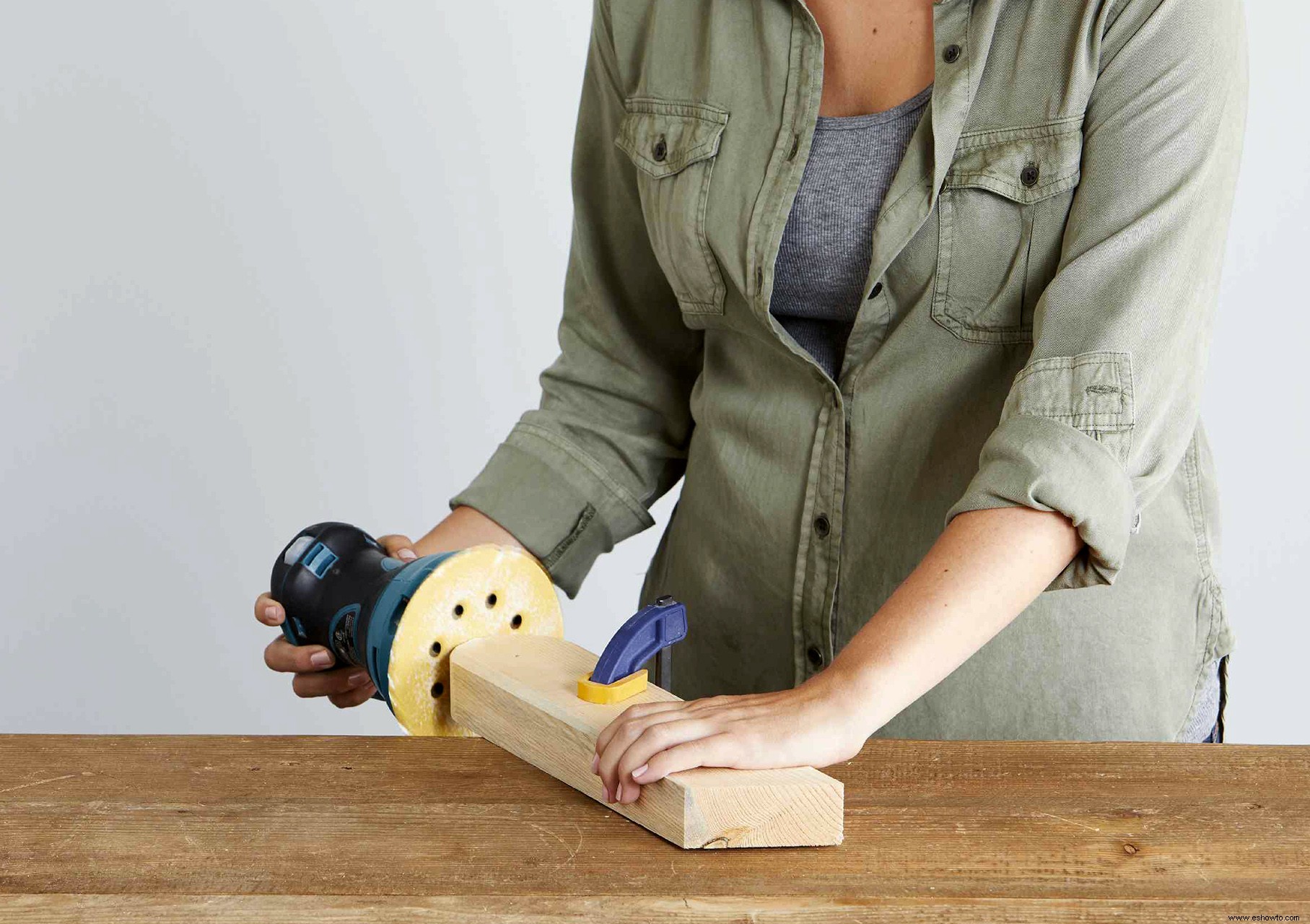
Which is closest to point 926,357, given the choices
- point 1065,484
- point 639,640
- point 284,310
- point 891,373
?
point 891,373

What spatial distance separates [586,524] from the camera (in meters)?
1.29

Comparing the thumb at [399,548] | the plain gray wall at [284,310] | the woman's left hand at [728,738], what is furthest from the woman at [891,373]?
the plain gray wall at [284,310]

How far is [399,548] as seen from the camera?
113 cm

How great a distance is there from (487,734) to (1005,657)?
0.44m

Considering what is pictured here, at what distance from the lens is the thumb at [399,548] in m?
1.11

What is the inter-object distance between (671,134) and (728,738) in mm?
603

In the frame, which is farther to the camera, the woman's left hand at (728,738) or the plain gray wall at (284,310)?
the plain gray wall at (284,310)

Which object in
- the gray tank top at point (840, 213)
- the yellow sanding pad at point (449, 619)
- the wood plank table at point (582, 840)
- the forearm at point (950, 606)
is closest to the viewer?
the wood plank table at point (582, 840)

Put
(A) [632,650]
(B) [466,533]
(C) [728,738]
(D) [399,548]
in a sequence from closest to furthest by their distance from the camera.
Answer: (C) [728,738] → (A) [632,650] → (D) [399,548] → (B) [466,533]

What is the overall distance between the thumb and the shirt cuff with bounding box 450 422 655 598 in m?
0.11

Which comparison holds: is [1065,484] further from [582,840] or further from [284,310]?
[284,310]

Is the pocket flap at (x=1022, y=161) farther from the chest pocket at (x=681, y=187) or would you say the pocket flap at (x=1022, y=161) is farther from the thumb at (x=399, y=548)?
the thumb at (x=399, y=548)

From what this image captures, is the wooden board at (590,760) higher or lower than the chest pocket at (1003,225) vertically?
lower

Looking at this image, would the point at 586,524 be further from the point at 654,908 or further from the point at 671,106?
the point at 654,908
